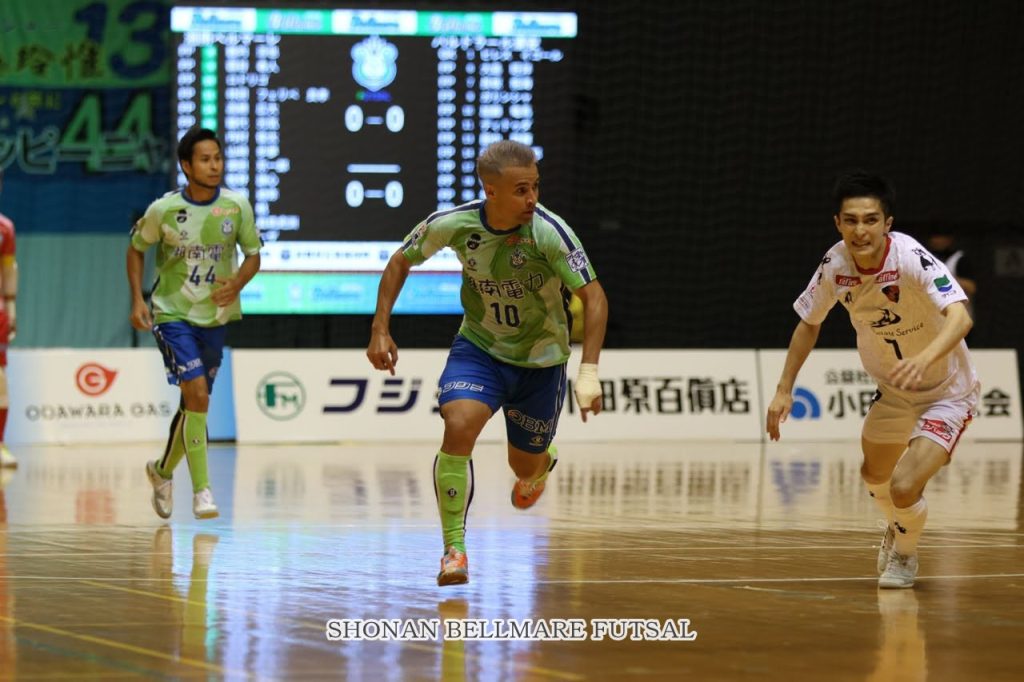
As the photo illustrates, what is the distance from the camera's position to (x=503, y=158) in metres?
5.63

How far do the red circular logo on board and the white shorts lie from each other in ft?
28.8

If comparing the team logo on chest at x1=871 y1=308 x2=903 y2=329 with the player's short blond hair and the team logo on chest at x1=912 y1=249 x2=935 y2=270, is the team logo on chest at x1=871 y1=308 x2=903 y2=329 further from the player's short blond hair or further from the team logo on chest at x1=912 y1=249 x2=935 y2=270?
the player's short blond hair

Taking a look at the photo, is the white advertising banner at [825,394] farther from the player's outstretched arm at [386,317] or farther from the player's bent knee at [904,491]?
the player's outstretched arm at [386,317]

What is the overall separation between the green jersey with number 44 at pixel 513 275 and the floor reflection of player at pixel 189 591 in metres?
1.45

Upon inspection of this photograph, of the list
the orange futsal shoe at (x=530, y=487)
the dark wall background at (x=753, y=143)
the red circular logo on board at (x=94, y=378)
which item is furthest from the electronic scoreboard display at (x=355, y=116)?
the orange futsal shoe at (x=530, y=487)

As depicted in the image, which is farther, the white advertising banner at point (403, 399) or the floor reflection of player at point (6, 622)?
the white advertising banner at point (403, 399)

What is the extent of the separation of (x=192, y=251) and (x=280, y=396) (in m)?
5.65

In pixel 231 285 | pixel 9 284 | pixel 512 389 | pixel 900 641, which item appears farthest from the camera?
pixel 9 284

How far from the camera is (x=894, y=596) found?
5.59 metres

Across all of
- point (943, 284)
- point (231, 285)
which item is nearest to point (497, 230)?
point (943, 284)

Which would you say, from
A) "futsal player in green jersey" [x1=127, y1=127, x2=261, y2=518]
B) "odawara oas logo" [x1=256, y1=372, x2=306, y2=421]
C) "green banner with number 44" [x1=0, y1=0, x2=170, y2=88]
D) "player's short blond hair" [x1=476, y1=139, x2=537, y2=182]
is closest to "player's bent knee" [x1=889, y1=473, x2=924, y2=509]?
"player's short blond hair" [x1=476, y1=139, x2=537, y2=182]

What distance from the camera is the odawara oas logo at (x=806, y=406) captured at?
1434 centimetres

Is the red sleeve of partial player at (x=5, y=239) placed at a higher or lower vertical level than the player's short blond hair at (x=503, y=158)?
higher

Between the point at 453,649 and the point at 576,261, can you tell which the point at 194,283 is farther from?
the point at 453,649
